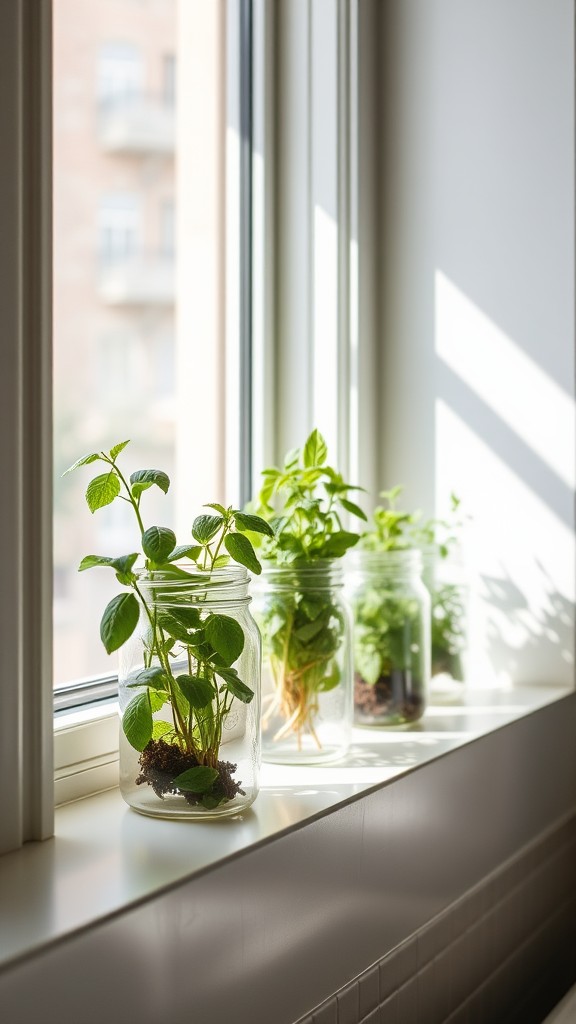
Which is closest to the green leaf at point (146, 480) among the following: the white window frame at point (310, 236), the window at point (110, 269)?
the white window frame at point (310, 236)

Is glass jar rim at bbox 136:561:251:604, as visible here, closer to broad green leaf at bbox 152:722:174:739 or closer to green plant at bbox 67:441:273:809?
green plant at bbox 67:441:273:809

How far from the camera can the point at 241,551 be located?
2.80 ft

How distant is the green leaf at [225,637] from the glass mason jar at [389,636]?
0.42m

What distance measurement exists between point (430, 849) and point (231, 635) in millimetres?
414

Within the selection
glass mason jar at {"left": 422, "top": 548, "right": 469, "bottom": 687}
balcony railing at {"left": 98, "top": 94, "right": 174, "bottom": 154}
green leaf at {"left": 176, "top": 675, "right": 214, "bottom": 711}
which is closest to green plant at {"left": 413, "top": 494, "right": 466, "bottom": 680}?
glass mason jar at {"left": 422, "top": 548, "right": 469, "bottom": 687}

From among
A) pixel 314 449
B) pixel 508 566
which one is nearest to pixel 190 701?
→ pixel 314 449

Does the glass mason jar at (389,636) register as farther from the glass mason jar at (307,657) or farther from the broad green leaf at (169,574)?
the broad green leaf at (169,574)

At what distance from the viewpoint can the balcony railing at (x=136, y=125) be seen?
682 cm

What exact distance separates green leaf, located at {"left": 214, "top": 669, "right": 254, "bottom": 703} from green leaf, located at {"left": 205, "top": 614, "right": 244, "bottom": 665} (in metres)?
0.01

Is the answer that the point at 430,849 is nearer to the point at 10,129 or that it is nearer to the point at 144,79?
the point at 10,129

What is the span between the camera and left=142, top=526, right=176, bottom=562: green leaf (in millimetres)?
804

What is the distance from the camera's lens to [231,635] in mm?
819

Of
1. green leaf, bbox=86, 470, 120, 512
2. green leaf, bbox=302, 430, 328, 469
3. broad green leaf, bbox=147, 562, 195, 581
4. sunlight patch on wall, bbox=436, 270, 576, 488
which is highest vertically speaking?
sunlight patch on wall, bbox=436, 270, 576, 488

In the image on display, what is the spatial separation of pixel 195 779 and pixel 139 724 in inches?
3.2
